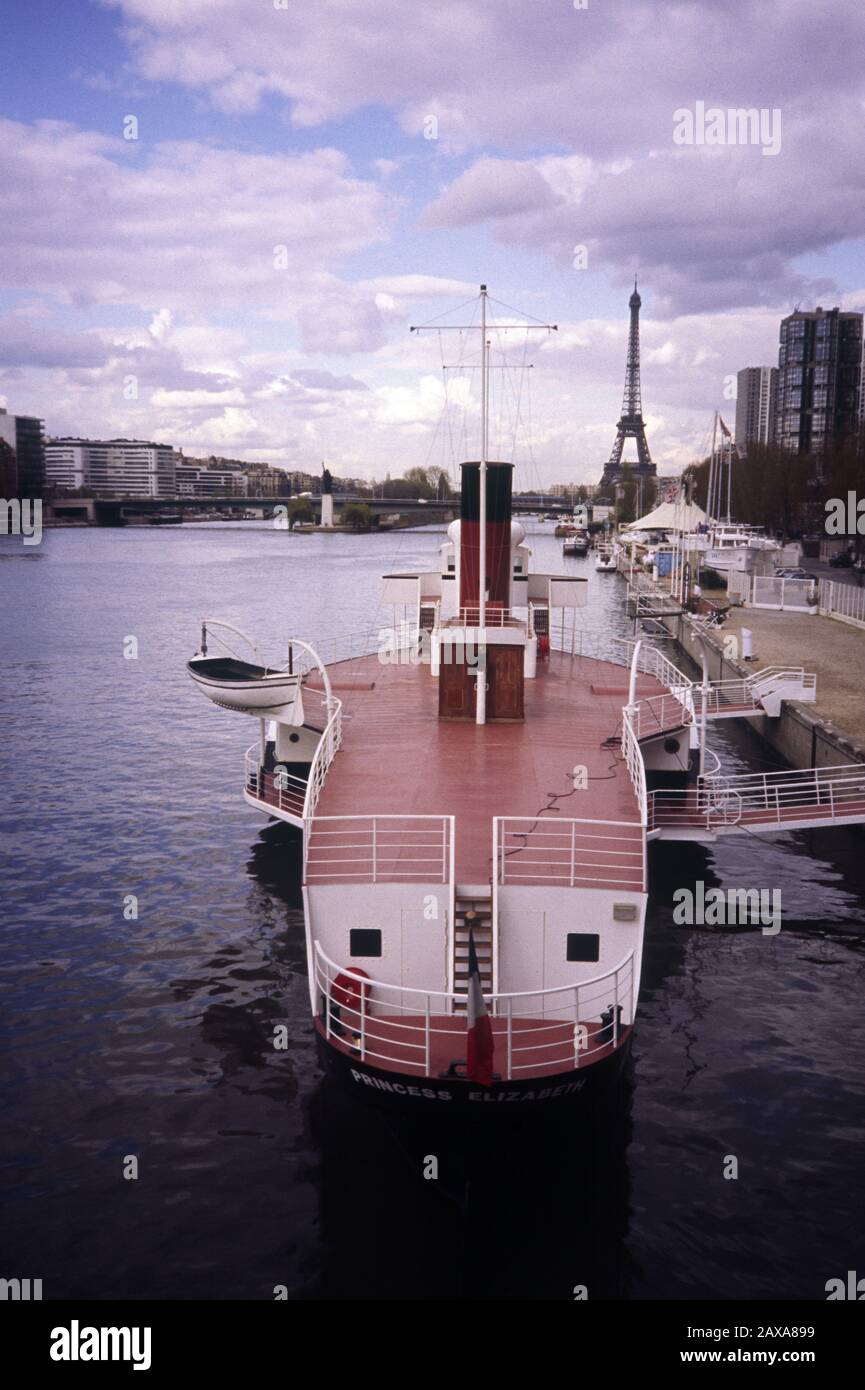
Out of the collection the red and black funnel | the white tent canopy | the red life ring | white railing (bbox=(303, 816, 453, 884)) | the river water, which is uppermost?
the white tent canopy

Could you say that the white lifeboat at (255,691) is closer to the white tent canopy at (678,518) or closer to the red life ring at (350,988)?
the red life ring at (350,988)

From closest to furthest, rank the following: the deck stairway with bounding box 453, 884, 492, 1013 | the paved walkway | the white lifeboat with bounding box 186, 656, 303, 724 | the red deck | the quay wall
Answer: the deck stairway with bounding box 453, 884, 492, 1013 → the red deck → the white lifeboat with bounding box 186, 656, 303, 724 → the quay wall → the paved walkway

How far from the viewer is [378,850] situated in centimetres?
1841

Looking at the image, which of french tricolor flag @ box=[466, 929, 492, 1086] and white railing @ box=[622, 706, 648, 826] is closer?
french tricolor flag @ box=[466, 929, 492, 1086]

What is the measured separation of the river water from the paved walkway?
7.00 metres

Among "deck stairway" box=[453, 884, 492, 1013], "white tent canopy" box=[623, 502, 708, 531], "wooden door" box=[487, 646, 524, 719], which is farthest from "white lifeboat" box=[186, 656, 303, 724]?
"white tent canopy" box=[623, 502, 708, 531]

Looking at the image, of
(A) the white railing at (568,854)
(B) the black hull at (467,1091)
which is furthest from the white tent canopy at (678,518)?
(B) the black hull at (467,1091)

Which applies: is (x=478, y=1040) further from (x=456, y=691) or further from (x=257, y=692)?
(x=456, y=691)

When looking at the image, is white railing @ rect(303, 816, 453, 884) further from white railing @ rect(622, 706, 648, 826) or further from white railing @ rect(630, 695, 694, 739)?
white railing @ rect(630, 695, 694, 739)

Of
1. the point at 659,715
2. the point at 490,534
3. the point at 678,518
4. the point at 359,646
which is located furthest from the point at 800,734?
the point at 678,518

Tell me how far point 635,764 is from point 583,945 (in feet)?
20.6

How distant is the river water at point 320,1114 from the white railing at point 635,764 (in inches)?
172

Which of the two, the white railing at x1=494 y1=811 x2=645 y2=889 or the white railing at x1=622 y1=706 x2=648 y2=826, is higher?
the white railing at x1=622 y1=706 x2=648 y2=826

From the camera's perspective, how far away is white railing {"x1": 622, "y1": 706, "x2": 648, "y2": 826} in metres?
19.6
